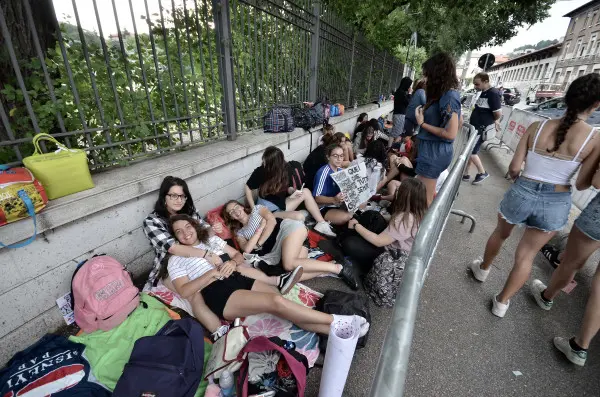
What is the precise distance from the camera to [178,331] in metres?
2.04

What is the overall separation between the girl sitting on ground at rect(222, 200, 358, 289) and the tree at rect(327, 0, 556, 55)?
18.9 feet

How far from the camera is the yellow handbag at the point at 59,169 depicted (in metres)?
1.88

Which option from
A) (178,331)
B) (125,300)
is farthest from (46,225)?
(178,331)

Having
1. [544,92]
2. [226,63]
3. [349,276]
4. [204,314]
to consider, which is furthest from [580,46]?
[204,314]

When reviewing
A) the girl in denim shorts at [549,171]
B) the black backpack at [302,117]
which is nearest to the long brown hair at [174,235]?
the girl in denim shorts at [549,171]

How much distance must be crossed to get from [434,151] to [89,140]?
3.74 metres

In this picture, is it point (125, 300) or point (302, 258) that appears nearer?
point (125, 300)

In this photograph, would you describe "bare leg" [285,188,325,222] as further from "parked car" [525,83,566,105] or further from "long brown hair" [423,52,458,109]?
"parked car" [525,83,566,105]

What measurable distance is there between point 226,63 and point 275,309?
3.12 metres

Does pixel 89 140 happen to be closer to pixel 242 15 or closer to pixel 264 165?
pixel 264 165

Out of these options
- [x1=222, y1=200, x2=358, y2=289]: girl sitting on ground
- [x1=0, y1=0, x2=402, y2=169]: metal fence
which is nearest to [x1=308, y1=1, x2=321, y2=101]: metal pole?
[x1=0, y1=0, x2=402, y2=169]: metal fence

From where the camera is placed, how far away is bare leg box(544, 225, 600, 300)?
2.19 metres

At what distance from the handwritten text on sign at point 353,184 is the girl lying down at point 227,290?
1.38 meters

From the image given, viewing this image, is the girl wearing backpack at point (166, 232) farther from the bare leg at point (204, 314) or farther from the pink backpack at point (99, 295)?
the pink backpack at point (99, 295)
